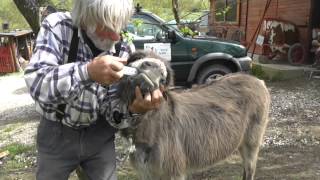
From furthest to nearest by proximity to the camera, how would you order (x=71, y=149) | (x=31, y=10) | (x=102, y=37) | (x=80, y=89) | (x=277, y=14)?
(x=277, y=14) < (x=31, y=10) < (x=71, y=149) < (x=102, y=37) < (x=80, y=89)

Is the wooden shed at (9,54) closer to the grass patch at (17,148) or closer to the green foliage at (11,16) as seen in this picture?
the grass patch at (17,148)

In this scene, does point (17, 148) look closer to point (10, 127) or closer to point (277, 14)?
point (10, 127)

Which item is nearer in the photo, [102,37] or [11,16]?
[102,37]

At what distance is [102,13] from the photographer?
2123 millimetres

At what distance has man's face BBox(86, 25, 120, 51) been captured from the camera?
2220 millimetres

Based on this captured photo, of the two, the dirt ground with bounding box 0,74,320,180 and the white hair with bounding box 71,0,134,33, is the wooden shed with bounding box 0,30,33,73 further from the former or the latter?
the white hair with bounding box 71,0,134,33

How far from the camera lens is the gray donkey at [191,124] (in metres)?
2.60

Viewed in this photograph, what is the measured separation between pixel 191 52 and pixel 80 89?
8.14 metres

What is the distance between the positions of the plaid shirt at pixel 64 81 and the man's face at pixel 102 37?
58mm

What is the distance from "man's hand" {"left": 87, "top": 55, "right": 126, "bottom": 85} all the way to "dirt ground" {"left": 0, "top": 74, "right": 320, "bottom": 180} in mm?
1454

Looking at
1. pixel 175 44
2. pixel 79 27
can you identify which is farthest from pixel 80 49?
pixel 175 44

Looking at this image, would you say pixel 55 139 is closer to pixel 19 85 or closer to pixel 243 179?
pixel 243 179

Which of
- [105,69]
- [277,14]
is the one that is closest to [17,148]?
[105,69]

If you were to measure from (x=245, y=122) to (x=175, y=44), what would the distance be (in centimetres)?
577
